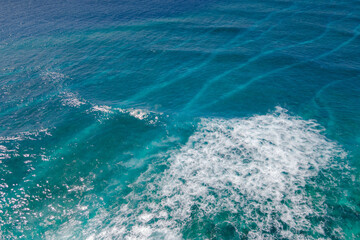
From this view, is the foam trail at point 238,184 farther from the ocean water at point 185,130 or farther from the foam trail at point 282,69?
the foam trail at point 282,69

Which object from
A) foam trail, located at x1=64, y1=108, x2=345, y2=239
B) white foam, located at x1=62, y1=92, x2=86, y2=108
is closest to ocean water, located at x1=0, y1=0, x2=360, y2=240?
foam trail, located at x1=64, y1=108, x2=345, y2=239

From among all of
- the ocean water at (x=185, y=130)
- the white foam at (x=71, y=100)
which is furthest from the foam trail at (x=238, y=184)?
the white foam at (x=71, y=100)

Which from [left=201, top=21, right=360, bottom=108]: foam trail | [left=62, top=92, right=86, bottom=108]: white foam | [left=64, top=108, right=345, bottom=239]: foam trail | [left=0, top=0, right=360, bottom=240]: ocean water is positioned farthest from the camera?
[left=201, top=21, right=360, bottom=108]: foam trail

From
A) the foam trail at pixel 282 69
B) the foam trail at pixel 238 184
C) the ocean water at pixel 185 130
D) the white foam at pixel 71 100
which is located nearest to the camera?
the foam trail at pixel 238 184

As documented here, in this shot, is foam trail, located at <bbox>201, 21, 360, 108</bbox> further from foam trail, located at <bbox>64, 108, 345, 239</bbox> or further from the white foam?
the white foam

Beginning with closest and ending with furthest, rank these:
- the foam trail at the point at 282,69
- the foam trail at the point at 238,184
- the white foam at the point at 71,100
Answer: the foam trail at the point at 238,184 < the white foam at the point at 71,100 < the foam trail at the point at 282,69

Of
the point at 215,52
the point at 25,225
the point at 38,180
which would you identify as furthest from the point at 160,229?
the point at 215,52

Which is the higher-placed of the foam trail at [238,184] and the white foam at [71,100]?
the white foam at [71,100]
